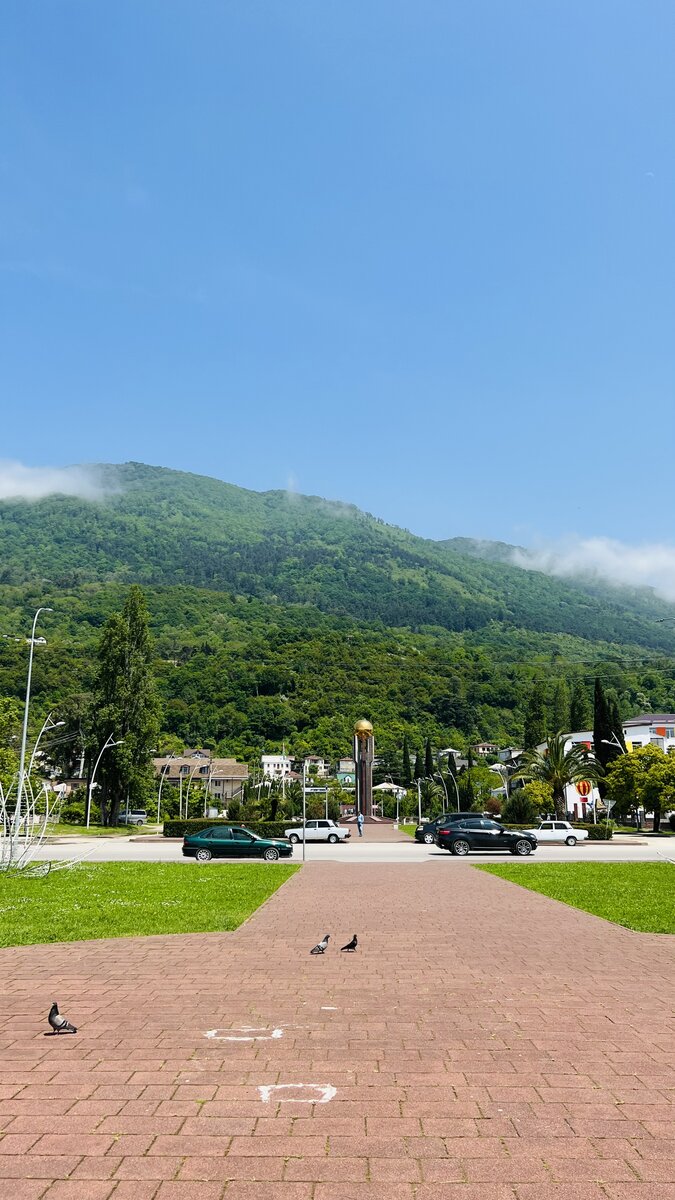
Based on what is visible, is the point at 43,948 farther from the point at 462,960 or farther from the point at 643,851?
the point at 643,851

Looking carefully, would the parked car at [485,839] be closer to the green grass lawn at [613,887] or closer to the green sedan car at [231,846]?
the green grass lawn at [613,887]

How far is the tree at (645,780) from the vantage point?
5522cm

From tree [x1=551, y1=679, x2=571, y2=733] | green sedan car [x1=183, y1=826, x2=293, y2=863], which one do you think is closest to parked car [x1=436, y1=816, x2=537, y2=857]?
green sedan car [x1=183, y1=826, x2=293, y2=863]

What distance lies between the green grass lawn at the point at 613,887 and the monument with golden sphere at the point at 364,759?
64.7 m

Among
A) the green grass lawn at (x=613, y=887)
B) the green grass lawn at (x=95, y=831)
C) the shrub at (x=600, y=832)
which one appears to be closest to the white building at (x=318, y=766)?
the green grass lawn at (x=95, y=831)

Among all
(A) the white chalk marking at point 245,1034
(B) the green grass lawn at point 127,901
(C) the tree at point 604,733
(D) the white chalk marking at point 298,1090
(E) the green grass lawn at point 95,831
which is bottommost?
(E) the green grass lawn at point 95,831

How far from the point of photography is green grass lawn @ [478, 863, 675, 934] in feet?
47.4

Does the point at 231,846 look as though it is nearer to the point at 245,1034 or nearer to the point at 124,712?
the point at 245,1034

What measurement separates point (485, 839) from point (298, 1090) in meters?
30.1

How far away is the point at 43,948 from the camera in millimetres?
10992

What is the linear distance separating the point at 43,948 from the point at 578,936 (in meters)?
7.69

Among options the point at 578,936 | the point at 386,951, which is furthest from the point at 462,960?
the point at 578,936

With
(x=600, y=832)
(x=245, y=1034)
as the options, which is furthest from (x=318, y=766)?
(x=245, y=1034)

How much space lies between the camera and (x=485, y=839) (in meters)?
34.1
